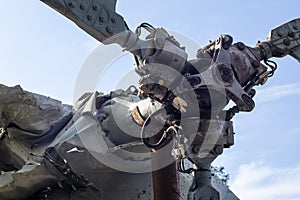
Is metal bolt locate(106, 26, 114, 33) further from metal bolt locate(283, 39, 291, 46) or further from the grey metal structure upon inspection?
metal bolt locate(283, 39, 291, 46)

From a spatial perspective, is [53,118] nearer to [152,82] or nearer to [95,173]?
[95,173]

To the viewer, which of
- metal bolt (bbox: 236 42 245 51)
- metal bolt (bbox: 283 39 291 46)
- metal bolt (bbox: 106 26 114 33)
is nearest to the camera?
metal bolt (bbox: 106 26 114 33)

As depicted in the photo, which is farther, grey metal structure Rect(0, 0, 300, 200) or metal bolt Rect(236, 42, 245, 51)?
metal bolt Rect(236, 42, 245, 51)

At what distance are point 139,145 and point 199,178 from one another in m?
1.78

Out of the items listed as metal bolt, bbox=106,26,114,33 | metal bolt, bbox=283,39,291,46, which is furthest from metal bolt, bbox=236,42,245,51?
metal bolt, bbox=106,26,114,33

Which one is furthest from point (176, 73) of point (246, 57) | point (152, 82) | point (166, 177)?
point (166, 177)

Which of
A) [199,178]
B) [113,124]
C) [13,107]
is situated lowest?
[199,178]

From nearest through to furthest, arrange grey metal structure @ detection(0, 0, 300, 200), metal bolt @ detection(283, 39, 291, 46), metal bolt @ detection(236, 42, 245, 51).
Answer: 1. grey metal structure @ detection(0, 0, 300, 200)
2. metal bolt @ detection(236, 42, 245, 51)
3. metal bolt @ detection(283, 39, 291, 46)

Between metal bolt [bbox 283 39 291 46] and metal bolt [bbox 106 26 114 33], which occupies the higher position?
metal bolt [bbox 283 39 291 46]

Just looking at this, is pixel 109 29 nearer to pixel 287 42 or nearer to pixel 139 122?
pixel 139 122

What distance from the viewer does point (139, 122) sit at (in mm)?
5016

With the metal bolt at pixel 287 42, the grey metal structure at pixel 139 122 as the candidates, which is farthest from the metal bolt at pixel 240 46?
the metal bolt at pixel 287 42

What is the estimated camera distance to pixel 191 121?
392 cm

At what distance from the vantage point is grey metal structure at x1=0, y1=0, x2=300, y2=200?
12.6ft
